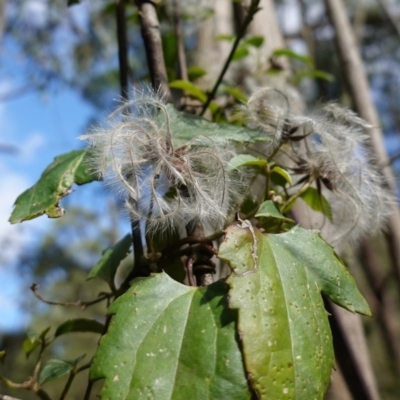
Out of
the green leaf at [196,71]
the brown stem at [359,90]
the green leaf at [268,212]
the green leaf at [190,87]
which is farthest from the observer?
the brown stem at [359,90]

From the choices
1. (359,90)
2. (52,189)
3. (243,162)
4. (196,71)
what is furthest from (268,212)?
(359,90)

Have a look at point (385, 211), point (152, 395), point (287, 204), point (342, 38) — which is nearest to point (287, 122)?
point (287, 204)

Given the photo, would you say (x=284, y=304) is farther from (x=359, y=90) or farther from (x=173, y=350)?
(x=359, y=90)

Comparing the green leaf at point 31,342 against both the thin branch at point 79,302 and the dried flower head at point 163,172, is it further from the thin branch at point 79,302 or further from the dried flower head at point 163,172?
the dried flower head at point 163,172

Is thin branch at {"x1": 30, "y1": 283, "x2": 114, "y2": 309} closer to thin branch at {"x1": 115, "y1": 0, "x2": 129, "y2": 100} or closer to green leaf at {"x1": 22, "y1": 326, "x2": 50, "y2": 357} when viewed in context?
green leaf at {"x1": 22, "y1": 326, "x2": 50, "y2": 357}

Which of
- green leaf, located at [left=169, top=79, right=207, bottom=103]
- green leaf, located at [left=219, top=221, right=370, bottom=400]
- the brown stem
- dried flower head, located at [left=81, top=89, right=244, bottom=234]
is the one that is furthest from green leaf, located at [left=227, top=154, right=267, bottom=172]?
the brown stem

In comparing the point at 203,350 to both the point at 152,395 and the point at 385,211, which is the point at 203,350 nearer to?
the point at 152,395

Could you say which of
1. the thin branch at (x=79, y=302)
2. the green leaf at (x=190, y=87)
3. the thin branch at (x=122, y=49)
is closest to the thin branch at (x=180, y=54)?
the green leaf at (x=190, y=87)
